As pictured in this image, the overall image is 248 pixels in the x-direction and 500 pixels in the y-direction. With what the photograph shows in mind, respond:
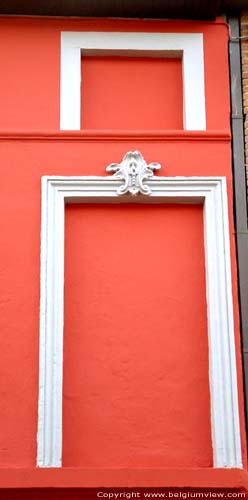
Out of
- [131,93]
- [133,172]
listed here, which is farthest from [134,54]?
[133,172]

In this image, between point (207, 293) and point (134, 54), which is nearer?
point (207, 293)

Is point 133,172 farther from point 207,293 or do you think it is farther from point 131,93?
point 207,293

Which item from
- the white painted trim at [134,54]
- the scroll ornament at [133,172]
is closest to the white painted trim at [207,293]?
the scroll ornament at [133,172]

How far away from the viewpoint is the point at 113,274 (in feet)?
28.7

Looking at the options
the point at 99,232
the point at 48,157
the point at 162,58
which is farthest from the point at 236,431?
the point at 162,58

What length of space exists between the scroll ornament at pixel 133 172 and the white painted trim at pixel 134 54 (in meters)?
0.55

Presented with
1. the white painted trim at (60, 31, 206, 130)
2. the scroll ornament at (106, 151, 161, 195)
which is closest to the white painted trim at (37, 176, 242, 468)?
the scroll ornament at (106, 151, 161, 195)

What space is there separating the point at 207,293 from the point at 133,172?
1264mm

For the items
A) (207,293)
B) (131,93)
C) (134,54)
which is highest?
(134,54)

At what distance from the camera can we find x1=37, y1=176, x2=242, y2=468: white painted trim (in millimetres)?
8250

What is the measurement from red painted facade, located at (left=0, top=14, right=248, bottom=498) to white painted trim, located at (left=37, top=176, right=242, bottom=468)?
0.09 meters

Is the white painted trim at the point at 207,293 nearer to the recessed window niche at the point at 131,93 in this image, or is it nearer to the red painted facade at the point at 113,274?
the red painted facade at the point at 113,274
